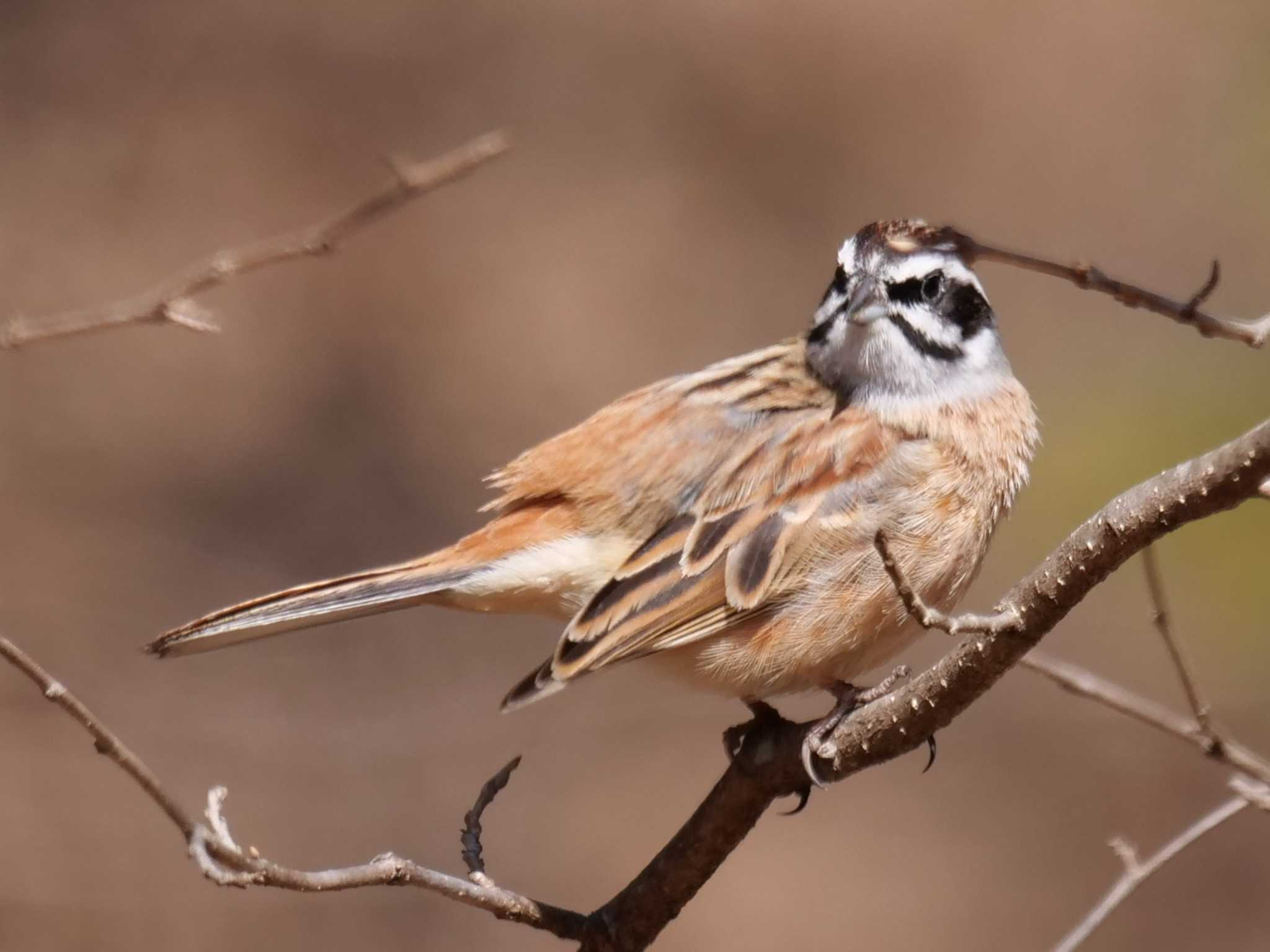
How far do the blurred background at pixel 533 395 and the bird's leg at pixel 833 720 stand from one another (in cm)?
323

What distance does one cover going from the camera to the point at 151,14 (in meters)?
10.6

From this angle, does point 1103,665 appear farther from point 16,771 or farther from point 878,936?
point 16,771

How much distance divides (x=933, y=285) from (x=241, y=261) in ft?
7.54

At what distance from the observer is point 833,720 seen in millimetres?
4176

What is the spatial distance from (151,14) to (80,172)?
1.18 m

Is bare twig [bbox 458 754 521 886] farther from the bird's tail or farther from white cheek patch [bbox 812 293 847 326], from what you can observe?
white cheek patch [bbox 812 293 847 326]

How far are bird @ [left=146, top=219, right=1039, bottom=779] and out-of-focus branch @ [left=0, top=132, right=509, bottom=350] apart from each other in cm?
127

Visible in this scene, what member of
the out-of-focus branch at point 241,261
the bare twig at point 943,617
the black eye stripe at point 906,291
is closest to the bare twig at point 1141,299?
the bare twig at point 943,617

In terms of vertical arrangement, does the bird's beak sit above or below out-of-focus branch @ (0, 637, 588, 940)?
above

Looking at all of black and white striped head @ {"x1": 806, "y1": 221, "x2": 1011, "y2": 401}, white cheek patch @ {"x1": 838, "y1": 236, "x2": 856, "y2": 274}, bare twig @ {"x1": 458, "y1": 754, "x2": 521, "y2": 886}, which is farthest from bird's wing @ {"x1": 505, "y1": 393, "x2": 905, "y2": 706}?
bare twig @ {"x1": 458, "y1": 754, "x2": 521, "y2": 886}

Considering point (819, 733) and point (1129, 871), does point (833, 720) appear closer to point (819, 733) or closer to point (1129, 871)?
point (819, 733)

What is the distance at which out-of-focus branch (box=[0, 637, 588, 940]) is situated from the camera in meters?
2.98

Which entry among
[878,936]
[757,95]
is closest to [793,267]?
[757,95]

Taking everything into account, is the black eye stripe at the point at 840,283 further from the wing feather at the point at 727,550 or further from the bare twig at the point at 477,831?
the bare twig at the point at 477,831
